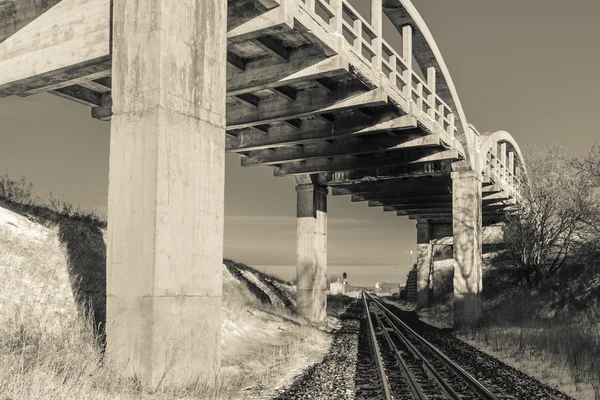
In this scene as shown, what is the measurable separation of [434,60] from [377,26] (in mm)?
6373

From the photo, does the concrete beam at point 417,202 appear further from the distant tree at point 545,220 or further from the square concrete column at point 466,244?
the square concrete column at point 466,244

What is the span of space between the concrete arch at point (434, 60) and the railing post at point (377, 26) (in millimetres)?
2091

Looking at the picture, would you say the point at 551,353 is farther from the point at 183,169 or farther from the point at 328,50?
the point at 183,169

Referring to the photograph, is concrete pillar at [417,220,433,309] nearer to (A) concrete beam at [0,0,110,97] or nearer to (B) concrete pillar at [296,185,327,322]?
(B) concrete pillar at [296,185,327,322]

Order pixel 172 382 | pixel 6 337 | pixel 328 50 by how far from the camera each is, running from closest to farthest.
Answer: pixel 172 382, pixel 6 337, pixel 328 50

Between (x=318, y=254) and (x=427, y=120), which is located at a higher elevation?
(x=427, y=120)

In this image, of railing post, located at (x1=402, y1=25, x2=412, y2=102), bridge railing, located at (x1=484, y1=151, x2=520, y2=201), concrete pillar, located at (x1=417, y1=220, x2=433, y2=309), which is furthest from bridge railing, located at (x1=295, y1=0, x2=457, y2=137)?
concrete pillar, located at (x1=417, y1=220, x2=433, y2=309)

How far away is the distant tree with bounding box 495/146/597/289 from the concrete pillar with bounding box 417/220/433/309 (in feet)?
33.4

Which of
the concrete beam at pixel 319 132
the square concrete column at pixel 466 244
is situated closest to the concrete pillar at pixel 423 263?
the square concrete column at pixel 466 244

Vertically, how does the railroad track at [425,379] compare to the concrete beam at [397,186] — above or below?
below

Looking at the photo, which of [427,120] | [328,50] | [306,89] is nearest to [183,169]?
[328,50]

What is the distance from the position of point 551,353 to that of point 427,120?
8.93 metres

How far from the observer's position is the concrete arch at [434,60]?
67.7 ft

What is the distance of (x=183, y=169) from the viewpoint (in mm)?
9586
